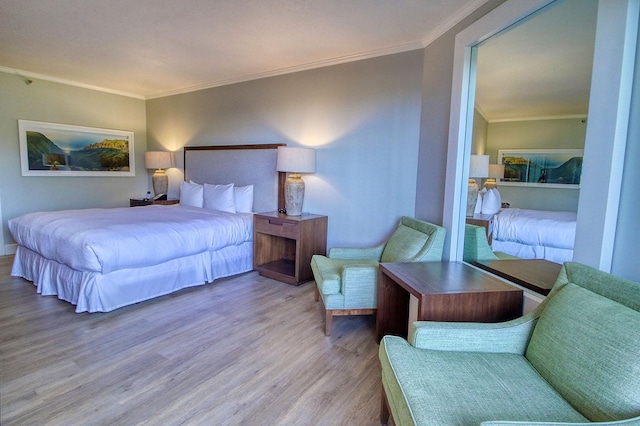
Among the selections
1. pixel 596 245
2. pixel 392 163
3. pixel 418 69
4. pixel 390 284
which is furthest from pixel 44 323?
pixel 418 69

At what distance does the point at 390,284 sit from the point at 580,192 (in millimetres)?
1227

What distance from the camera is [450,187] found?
8.41 feet

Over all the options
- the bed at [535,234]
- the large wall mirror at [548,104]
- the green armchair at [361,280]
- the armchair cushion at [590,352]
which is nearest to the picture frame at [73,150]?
the green armchair at [361,280]

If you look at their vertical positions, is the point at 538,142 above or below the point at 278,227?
above

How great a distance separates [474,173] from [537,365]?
55.7 inches

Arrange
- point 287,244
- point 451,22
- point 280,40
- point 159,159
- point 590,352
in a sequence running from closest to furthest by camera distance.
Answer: point 590,352 < point 451,22 < point 280,40 < point 287,244 < point 159,159

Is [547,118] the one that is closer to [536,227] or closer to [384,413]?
[536,227]

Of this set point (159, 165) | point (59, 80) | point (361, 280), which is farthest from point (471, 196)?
point (59, 80)

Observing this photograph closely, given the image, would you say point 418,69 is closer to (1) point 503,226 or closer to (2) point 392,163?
(2) point 392,163

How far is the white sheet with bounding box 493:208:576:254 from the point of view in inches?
67.1

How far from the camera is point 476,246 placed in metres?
2.42

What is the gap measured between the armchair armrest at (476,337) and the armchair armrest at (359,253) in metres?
1.53

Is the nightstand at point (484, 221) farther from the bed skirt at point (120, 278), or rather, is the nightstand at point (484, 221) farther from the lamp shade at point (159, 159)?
the lamp shade at point (159, 159)

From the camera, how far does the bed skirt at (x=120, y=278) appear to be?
2699 mm
